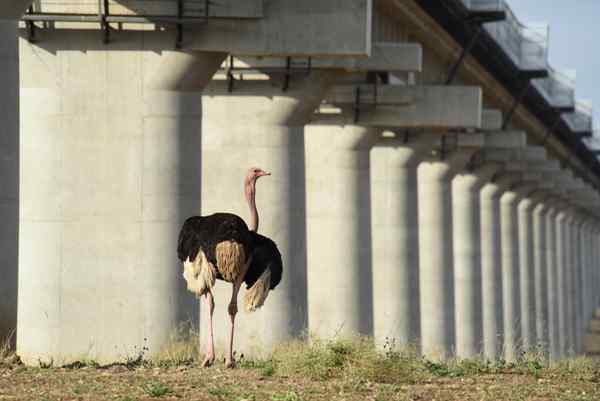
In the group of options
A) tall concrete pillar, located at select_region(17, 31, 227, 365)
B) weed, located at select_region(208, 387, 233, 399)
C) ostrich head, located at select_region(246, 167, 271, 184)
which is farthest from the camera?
tall concrete pillar, located at select_region(17, 31, 227, 365)

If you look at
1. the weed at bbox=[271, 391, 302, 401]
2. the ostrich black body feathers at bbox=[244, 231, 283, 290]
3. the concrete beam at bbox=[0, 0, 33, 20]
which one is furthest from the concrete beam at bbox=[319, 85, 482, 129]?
the weed at bbox=[271, 391, 302, 401]

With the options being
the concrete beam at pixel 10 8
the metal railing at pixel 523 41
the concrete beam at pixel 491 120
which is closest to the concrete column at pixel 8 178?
the concrete beam at pixel 10 8

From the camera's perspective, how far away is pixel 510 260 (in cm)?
7756

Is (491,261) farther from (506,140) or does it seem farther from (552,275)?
(552,275)

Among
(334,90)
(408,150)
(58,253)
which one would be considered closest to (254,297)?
(58,253)

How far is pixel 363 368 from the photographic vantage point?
53.0ft

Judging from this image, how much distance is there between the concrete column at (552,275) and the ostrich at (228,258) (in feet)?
226

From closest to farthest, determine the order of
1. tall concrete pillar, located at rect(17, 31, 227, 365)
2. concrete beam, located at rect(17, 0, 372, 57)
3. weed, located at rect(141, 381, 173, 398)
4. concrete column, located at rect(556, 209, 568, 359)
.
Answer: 1. weed, located at rect(141, 381, 173, 398)
2. concrete beam, located at rect(17, 0, 372, 57)
3. tall concrete pillar, located at rect(17, 31, 227, 365)
4. concrete column, located at rect(556, 209, 568, 359)

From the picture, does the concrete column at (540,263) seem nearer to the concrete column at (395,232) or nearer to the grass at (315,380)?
the concrete column at (395,232)

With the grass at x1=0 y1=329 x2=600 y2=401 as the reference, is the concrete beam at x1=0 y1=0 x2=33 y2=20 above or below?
above

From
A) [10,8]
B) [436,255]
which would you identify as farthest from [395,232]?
[10,8]

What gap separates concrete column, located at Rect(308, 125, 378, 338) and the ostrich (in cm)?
2409

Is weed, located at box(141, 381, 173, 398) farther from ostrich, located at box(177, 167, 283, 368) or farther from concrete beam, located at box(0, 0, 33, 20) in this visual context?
concrete beam, located at box(0, 0, 33, 20)

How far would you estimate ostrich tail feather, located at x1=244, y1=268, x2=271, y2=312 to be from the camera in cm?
1819
